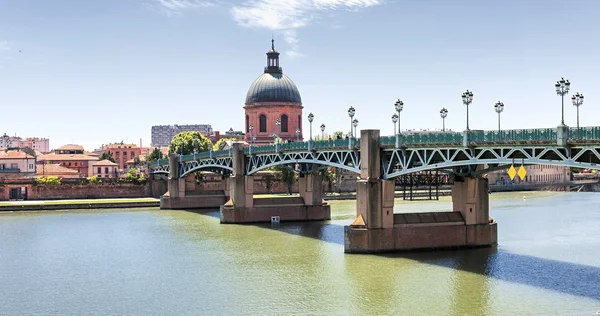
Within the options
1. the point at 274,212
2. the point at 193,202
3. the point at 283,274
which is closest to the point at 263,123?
the point at 193,202

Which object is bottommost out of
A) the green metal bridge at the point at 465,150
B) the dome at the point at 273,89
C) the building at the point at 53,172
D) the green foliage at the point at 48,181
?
the green foliage at the point at 48,181

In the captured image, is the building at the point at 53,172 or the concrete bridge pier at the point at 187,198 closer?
the concrete bridge pier at the point at 187,198

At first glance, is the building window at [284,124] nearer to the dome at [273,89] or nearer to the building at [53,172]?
the dome at [273,89]

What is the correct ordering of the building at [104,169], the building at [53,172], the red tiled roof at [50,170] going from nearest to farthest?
the building at [53,172]
the red tiled roof at [50,170]
the building at [104,169]

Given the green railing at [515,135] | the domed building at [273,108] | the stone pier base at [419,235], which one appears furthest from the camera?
the domed building at [273,108]

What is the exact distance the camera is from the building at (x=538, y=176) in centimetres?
17275

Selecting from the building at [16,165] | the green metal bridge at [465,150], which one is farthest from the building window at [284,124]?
the green metal bridge at [465,150]

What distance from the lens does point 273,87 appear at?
15438 centimetres

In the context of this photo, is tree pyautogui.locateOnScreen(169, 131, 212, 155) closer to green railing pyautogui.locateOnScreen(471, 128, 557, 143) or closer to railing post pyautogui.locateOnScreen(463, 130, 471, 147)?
railing post pyautogui.locateOnScreen(463, 130, 471, 147)

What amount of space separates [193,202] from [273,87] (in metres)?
49.3

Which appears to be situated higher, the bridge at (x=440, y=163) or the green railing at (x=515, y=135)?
the green railing at (x=515, y=135)

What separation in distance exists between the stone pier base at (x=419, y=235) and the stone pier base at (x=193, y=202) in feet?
184

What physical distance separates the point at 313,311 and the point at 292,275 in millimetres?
10260

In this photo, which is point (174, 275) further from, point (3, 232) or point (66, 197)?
point (66, 197)
